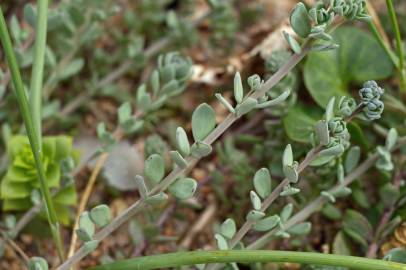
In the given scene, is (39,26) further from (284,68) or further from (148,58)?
(148,58)

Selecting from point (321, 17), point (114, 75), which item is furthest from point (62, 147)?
point (321, 17)

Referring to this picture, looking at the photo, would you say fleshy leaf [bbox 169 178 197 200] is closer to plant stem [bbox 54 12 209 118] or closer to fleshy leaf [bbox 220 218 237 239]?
→ fleshy leaf [bbox 220 218 237 239]

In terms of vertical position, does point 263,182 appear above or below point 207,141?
below

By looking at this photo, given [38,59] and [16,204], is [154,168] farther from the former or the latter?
[16,204]

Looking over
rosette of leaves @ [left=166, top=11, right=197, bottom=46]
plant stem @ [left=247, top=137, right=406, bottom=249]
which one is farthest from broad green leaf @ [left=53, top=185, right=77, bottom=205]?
rosette of leaves @ [left=166, top=11, right=197, bottom=46]

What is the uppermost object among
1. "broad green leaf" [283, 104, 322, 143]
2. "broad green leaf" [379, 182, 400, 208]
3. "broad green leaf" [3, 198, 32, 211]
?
"broad green leaf" [3, 198, 32, 211]

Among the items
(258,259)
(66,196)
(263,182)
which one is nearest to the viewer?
(258,259)

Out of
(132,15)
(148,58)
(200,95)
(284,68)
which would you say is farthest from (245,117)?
(284,68)
